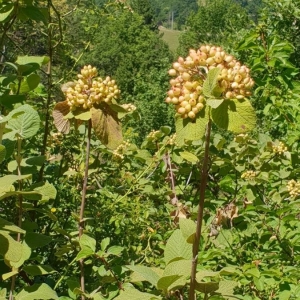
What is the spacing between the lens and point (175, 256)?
925 millimetres

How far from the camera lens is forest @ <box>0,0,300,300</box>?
0.79 meters

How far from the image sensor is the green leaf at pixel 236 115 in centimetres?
74

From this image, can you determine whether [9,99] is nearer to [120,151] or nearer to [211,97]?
[211,97]

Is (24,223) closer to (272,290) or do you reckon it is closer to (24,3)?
(24,3)

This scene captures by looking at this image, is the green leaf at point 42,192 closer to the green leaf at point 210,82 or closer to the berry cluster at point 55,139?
the green leaf at point 210,82

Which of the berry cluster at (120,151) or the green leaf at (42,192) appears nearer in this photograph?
Result: the green leaf at (42,192)

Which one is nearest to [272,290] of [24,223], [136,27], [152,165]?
[152,165]

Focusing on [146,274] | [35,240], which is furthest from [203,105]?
[35,240]

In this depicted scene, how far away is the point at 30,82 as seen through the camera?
127 centimetres

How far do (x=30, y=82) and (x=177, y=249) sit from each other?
2.18 ft

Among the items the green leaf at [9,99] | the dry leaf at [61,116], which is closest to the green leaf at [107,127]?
the dry leaf at [61,116]

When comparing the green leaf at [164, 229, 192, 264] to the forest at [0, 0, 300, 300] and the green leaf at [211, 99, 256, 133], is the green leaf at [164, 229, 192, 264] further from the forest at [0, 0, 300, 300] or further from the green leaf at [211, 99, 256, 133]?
the green leaf at [211, 99, 256, 133]

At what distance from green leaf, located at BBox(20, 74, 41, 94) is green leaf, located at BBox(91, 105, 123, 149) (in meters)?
0.24

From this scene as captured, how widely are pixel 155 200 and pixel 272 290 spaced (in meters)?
0.76
